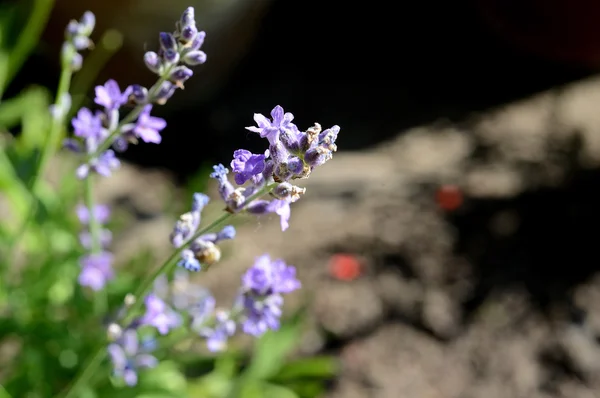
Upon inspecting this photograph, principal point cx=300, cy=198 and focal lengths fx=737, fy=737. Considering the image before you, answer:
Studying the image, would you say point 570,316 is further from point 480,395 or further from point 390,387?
point 390,387

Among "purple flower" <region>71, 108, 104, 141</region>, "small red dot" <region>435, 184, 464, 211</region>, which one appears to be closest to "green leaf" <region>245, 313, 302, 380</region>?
"purple flower" <region>71, 108, 104, 141</region>

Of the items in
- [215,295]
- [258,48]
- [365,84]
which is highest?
[258,48]

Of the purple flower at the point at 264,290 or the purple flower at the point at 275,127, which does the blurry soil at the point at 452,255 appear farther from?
the purple flower at the point at 275,127

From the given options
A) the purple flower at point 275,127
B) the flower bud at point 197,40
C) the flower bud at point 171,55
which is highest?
the flower bud at point 197,40

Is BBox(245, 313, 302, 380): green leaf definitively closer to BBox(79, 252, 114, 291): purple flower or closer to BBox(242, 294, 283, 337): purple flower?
BBox(79, 252, 114, 291): purple flower

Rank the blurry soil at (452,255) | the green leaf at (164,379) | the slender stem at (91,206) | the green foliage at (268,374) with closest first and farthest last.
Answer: the slender stem at (91,206), the green leaf at (164,379), the green foliage at (268,374), the blurry soil at (452,255)

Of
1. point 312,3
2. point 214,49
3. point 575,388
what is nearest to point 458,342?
point 575,388

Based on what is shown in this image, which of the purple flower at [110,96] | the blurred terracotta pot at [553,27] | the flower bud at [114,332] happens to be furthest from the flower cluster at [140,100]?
the blurred terracotta pot at [553,27]

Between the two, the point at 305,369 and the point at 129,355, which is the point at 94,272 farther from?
the point at 305,369
